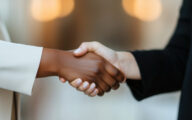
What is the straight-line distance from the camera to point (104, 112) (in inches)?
30.3

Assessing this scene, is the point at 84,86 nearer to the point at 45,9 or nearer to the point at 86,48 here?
the point at 86,48

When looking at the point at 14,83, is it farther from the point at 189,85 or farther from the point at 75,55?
the point at 189,85

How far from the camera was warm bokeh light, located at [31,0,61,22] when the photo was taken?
725 mm

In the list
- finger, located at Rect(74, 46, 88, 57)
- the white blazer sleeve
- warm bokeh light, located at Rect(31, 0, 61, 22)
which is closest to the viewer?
the white blazer sleeve

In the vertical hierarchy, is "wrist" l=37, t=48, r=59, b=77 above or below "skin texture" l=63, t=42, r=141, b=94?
above

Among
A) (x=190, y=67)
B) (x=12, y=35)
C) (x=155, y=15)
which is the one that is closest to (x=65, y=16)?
(x=12, y=35)

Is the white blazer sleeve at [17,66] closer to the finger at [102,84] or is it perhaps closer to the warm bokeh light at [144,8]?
the finger at [102,84]

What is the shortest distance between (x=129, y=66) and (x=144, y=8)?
0.71 ft

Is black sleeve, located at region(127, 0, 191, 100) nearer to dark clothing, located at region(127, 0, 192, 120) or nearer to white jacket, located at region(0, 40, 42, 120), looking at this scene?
dark clothing, located at region(127, 0, 192, 120)

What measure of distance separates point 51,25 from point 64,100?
215 millimetres

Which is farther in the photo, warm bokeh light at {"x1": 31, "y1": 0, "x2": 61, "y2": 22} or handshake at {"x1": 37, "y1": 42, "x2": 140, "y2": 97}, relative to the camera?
warm bokeh light at {"x1": 31, "y1": 0, "x2": 61, "y2": 22}

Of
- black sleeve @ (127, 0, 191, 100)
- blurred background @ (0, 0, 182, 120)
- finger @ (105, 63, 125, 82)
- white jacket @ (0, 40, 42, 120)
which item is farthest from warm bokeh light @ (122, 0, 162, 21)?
white jacket @ (0, 40, 42, 120)

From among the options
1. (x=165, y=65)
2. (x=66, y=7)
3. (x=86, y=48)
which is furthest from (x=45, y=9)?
(x=165, y=65)

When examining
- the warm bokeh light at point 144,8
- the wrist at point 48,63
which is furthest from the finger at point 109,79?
the warm bokeh light at point 144,8
